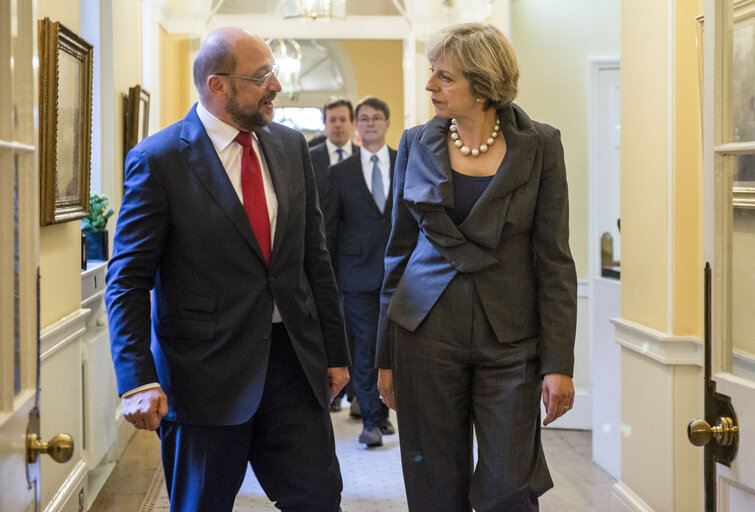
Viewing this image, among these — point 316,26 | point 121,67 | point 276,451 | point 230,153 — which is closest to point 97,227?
point 121,67

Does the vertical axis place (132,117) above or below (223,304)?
above

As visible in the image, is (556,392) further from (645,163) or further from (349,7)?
(349,7)

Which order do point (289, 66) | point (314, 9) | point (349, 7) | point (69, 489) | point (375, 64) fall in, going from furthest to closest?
1. point (375, 64)
2. point (289, 66)
3. point (349, 7)
4. point (314, 9)
5. point (69, 489)

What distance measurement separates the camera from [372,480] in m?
4.37

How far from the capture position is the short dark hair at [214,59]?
233 centimetres

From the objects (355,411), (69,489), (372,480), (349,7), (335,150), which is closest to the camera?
(69,489)

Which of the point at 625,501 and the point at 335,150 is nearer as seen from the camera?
the point at 625,501

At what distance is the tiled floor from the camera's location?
13.1 feet

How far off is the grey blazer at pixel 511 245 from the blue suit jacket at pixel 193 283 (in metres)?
0.38

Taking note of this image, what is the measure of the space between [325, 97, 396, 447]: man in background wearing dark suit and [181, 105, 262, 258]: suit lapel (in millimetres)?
2745

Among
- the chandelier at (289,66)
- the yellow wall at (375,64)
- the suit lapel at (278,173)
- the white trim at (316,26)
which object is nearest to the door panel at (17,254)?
the suit lapel at (278,173)

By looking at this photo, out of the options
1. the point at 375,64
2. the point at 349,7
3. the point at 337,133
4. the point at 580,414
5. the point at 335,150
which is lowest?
the point at 580,414

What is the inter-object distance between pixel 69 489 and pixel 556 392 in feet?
7.01

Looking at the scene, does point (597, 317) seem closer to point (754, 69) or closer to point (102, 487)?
point (102, 487)
